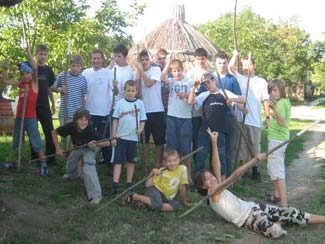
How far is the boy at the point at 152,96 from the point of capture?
716 centimetres

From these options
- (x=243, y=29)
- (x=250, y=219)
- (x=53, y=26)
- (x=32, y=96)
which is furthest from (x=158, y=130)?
(x=243, y=29)

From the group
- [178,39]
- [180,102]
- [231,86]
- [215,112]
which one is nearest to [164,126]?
[180,102]

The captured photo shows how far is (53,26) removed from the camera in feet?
36.1

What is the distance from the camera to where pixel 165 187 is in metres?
6.01

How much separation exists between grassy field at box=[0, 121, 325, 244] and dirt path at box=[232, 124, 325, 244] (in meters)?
0.11

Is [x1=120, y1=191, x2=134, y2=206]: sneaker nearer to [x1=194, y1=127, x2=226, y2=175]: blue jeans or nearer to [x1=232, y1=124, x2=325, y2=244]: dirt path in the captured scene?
[x1=194, y1=127, x2=226, y2=175]: blue jeans

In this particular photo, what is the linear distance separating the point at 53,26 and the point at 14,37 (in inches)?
35.9

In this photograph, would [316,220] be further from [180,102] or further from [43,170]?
[43,170]

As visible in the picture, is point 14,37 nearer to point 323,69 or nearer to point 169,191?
point 169,191

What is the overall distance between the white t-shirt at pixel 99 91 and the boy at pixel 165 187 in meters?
1.68

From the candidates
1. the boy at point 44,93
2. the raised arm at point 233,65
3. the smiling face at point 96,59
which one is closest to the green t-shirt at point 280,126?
the raised arm at point 233,65

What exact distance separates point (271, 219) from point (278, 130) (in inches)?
55.9

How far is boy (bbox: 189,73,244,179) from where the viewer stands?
6.79 m

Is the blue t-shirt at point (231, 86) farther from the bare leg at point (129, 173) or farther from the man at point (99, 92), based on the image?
the bare leg at point (129, 173)
